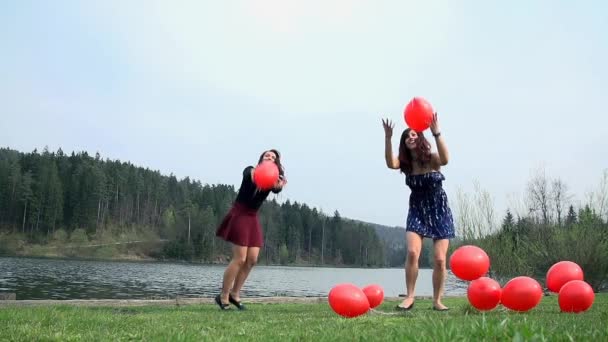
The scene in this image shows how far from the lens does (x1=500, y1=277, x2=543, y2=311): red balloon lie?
6047mm

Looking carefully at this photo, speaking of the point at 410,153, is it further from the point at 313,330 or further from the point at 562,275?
the point at 313,330

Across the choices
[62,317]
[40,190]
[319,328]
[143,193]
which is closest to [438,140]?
[319,328]

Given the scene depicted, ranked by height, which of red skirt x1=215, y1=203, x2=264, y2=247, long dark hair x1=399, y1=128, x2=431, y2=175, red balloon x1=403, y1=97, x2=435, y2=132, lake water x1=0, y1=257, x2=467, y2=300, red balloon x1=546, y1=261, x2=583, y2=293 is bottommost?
lake water x1=0, y1=257, x2=467, y2=300

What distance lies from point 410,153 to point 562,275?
265 cm

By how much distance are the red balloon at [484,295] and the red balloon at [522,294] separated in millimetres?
128

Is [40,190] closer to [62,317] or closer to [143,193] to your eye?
[143,193]

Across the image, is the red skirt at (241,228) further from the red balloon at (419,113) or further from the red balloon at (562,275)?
the red balloon at (562,275)

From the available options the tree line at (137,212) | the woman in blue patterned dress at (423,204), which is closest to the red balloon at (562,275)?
the woman in blue patterned dress at (423,204)

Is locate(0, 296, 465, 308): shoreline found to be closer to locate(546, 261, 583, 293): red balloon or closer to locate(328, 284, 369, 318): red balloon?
locate(328, 284, 369, 318): red balloon

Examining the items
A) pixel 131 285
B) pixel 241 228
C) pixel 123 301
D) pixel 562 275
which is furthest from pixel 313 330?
pixel 131 285

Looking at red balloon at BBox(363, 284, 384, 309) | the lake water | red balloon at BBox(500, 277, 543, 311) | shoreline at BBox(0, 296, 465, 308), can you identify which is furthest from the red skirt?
the lake water

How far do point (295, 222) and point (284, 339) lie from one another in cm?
13446

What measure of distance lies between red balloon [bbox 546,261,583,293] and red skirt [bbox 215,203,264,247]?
4114mm

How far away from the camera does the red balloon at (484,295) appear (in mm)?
6266
